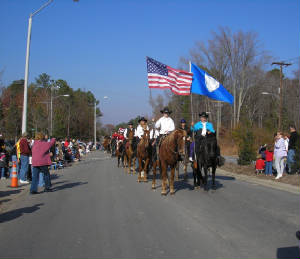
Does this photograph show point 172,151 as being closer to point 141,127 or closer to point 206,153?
point 206,153

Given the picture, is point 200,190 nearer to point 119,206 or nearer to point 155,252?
point 119,206

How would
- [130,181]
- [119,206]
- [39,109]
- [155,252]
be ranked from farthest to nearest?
[39,109], [130,181], [119,206], [155,252]

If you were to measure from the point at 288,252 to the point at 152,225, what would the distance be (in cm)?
276

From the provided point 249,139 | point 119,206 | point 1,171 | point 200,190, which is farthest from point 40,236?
point 249,139

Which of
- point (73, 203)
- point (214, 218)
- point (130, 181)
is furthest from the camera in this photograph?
point (130, 181)

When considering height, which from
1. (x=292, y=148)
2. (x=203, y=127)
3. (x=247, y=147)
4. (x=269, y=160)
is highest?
(x=203, y=127)

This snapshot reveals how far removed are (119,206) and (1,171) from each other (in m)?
9.96

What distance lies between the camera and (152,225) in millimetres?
7641

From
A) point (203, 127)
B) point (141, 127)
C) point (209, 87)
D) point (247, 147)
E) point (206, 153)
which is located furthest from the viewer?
point (247, 147)

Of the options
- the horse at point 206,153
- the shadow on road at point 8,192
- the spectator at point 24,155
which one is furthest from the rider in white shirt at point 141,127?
A: the shadow on road at point 8,192

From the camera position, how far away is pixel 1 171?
57.6 ft

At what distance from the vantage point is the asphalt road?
600 centimetres

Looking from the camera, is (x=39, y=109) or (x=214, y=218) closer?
(x=214, y=218)

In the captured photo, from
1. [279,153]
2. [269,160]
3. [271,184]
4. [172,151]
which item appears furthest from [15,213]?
[269,160]
